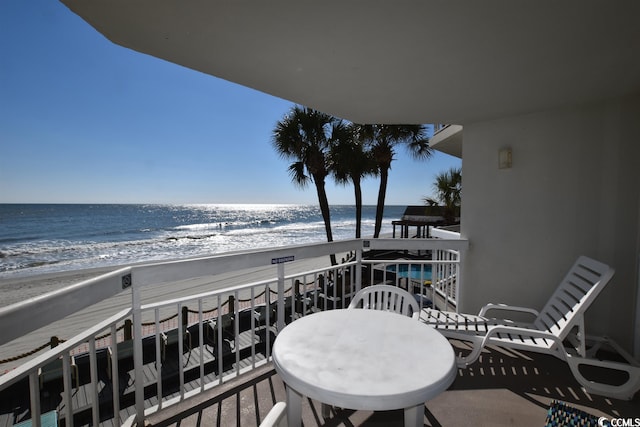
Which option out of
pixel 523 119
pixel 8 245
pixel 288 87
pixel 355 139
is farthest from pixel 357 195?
pixel 8 245

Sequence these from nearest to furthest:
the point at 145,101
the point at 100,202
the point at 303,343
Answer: the point at 303,343, the point at 145,101, the point at 100,202

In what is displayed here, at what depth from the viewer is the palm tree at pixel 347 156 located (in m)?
11.1

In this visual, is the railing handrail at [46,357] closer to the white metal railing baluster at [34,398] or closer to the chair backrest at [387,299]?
the white metal railing baluster at [34,398]

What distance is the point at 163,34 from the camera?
1.68m

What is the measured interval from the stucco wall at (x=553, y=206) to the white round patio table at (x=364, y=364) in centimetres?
230

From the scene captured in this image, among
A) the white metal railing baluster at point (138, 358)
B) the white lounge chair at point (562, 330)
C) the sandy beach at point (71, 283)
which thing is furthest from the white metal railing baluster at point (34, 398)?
the sandy beach at point (71, 283)

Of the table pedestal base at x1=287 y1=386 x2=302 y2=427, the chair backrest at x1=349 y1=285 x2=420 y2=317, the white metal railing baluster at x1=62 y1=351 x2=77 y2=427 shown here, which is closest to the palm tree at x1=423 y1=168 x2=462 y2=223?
the chair backrest at x1=349 y1=285 x2=420 y2=317

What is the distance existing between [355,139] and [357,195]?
7.35 ft

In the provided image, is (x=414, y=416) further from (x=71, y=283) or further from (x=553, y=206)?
(x=71, y=283)

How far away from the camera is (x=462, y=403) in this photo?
6.31ft

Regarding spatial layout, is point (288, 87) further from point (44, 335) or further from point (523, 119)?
point (44, 335)

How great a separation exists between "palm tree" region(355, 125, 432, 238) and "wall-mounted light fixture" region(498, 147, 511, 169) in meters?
7.44

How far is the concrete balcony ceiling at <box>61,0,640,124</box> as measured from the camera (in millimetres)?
1455

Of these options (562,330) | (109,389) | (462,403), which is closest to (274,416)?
(462,403)
